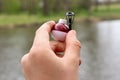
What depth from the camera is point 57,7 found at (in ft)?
180

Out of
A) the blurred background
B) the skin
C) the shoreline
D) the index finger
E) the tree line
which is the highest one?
the index finger

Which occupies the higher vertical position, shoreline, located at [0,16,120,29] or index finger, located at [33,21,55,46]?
index finger, located at [33,21,55,46]

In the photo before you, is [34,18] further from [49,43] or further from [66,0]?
[49,43]

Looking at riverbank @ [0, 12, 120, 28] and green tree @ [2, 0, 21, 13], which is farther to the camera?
green tree @ [2, 0, 21, 13]

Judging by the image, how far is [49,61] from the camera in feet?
4.04

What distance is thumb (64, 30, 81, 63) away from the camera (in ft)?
4.17

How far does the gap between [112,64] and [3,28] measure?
77.9ft

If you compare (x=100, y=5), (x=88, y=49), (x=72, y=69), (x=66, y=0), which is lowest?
(x=100, y=5)

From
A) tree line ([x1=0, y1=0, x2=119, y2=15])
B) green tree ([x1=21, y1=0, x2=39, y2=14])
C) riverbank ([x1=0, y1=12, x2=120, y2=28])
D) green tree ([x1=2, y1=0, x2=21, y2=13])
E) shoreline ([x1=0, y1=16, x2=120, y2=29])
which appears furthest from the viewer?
green tree ([x1=2, y1=0, x2=21, y2=13])

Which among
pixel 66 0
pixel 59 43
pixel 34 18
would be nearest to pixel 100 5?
pixel 66 0

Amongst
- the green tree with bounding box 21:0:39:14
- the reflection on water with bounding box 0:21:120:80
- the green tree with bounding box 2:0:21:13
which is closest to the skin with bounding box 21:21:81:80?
the reflection on water with bounding box 0:21:120:80

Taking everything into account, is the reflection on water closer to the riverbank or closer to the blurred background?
the blurred background

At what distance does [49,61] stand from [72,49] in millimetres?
87

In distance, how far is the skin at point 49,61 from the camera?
123 centimetres
